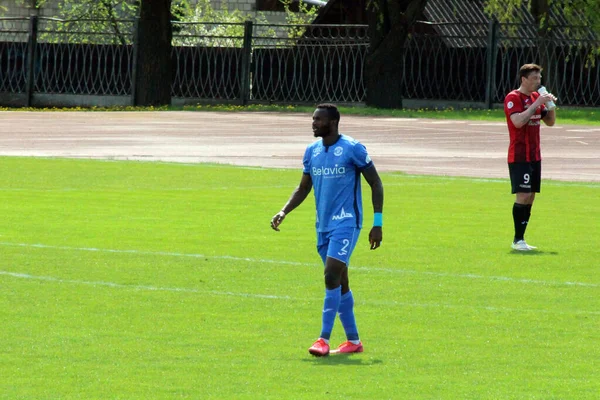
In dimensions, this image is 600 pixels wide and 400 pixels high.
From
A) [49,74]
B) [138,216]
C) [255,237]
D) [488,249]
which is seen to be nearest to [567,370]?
[488,249]

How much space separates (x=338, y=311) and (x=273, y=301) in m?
1.99

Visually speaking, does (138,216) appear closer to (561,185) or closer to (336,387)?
(561,185)

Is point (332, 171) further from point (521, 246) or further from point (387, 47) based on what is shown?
point (387, 47)

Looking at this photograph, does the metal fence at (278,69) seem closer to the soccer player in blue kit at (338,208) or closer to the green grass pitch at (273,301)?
the green grass pitch at (273,301)

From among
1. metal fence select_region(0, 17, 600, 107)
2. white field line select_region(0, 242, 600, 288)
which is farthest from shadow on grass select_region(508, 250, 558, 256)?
metal fence select_region(0, 17, 600, 107)

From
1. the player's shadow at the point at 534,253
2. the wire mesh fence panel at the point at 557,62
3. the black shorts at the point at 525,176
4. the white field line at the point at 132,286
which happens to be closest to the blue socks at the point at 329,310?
the white field line at the point at 132,286

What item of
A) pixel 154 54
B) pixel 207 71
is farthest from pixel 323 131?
pixel 207 71

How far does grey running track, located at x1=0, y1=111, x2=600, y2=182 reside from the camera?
26188 mm

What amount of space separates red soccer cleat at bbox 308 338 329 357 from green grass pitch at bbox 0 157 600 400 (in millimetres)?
52

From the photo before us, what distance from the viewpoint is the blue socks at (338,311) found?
Result: 8.88m

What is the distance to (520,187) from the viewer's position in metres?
14.8

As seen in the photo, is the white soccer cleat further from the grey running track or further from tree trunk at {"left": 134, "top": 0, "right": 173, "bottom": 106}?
tree trunk at {"left": 134, "top": 0, "right": 173, "bottom": 106}

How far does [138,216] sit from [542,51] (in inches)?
1151

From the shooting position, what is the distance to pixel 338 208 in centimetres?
905
